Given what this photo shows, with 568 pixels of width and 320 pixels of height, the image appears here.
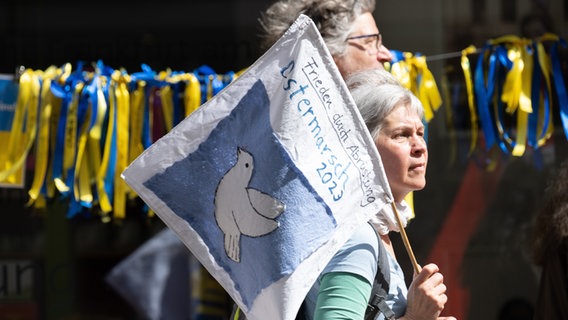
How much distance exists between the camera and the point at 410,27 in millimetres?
4840

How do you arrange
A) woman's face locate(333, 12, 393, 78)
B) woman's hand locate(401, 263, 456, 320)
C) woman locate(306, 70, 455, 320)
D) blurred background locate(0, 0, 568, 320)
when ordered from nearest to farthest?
1. woman locate(306, 70, 455, 320)
2. woman's hand locate(401, 263, 456, 320)
3. woman's face locate(333, 12, 393, 78)
4. blurred background locate(0, 0, 568, 320)

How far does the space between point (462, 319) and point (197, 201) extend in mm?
2643

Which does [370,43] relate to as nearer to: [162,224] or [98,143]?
[98,143]

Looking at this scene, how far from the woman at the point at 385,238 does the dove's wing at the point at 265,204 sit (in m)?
0.15

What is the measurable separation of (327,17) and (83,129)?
1.09 m

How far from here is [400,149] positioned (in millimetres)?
2414

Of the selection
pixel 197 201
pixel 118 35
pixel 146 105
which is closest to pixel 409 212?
pixel 197 201

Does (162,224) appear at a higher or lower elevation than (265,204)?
lower

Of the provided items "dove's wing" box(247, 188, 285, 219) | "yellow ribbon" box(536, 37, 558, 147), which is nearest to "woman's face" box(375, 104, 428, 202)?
"dove's wing" box(247, 188, 285, 219)

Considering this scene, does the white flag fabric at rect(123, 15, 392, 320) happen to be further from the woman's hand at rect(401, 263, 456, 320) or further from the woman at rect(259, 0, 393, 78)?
the woman at rect(259, 0, 393, 78)

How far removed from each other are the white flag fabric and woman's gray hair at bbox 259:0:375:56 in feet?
3.13

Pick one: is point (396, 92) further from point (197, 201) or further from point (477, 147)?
point (477, 147)

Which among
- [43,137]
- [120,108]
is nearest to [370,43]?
[120,108]

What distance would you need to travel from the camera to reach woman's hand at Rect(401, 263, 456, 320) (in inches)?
91.0
